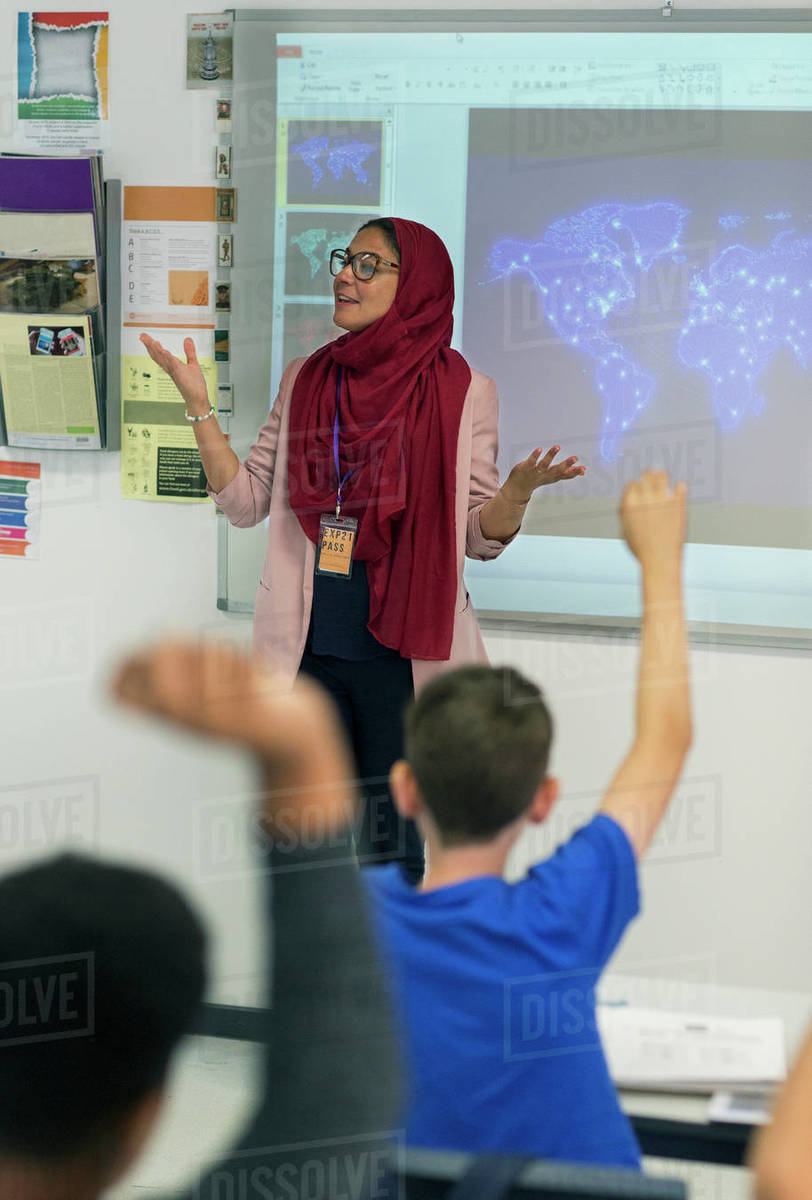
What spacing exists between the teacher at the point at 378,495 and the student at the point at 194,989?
5.67 ft

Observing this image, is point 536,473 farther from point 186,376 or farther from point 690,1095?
point 690,1095

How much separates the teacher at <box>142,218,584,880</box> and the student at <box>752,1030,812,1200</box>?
5.10ft

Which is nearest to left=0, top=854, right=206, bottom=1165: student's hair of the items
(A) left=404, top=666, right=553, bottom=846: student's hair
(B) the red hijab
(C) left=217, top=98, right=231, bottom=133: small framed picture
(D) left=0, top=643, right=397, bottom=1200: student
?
(D) left=0, top=643, right=397, bottom=1200: student

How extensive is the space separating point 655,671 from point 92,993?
2.61ft

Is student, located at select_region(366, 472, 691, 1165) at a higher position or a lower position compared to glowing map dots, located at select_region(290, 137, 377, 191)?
lower

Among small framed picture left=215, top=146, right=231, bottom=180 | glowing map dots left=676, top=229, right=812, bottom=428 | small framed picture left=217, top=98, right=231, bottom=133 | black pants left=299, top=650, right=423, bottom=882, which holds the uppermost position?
small framed picture left=217, top=98, right=231, bottom=133

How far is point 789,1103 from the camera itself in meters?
0.70

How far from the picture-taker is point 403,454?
231cm

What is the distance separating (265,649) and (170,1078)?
1.87 metres

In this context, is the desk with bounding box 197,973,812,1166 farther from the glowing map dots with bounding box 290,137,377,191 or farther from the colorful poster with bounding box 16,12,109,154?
the colorful poster with bounding box 16,12,109,154

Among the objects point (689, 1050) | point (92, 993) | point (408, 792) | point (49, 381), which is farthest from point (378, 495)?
point (92, 993)

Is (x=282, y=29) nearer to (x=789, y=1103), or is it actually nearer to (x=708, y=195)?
(x=708, y=195)

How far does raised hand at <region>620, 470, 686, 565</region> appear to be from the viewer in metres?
1.13

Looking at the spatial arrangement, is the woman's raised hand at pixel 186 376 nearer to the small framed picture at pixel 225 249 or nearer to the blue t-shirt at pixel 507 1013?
the small framed picture at pixel 225 249
